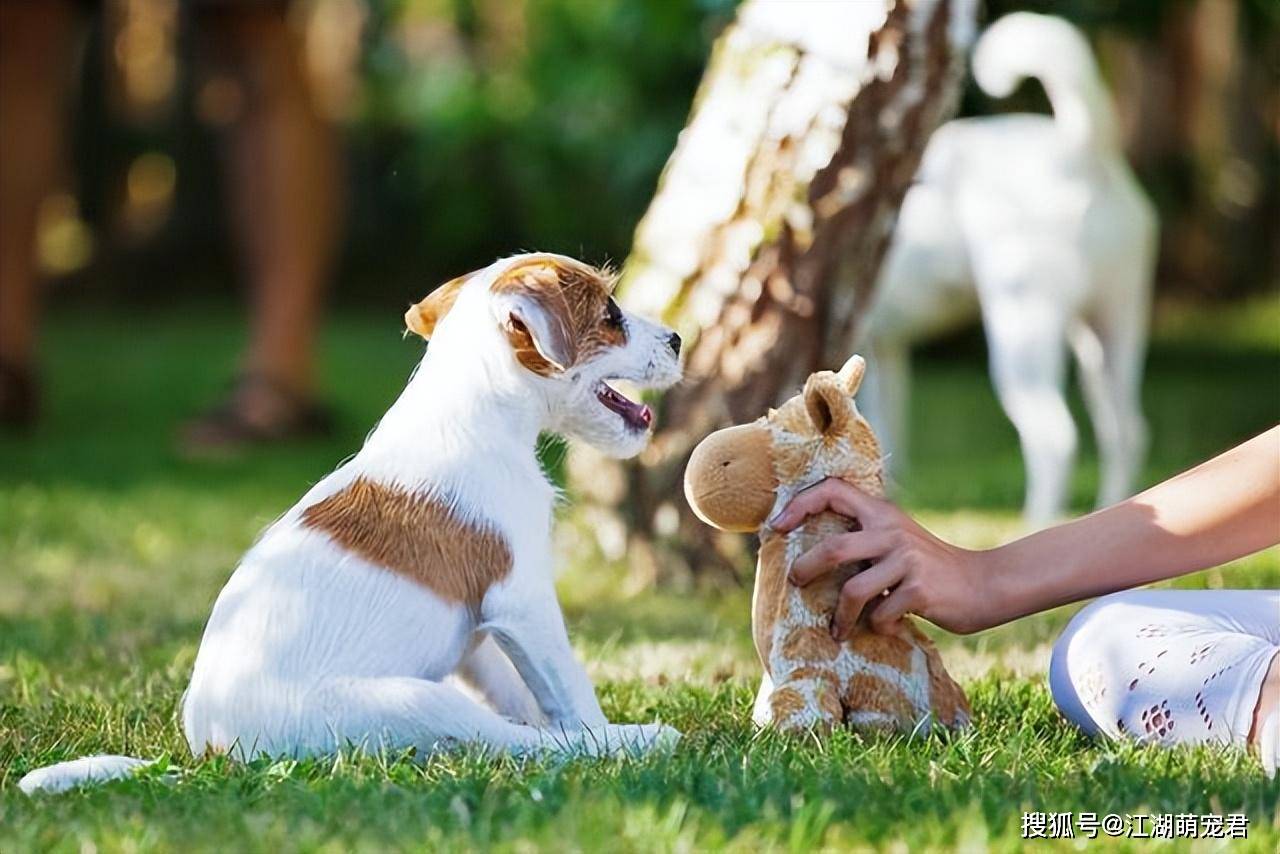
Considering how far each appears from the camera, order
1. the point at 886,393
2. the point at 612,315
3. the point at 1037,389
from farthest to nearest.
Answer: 1. the point at 886,393
2. the point at 1037,389
3. the point at 612,315

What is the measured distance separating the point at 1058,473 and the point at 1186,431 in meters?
3.15

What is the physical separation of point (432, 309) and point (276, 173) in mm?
4354

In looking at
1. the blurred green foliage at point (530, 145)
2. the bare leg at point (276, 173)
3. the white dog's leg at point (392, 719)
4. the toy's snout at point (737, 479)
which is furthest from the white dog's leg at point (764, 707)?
the blurred green foliage at point (530, 145)

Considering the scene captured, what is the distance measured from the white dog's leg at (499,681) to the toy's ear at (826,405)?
2.03 feet

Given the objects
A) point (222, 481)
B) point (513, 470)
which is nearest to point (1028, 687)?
point (513, 470)

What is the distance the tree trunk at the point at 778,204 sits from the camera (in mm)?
4250

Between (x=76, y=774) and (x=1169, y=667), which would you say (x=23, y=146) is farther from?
(x=1169, y=667)

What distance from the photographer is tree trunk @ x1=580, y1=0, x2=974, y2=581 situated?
425 cm

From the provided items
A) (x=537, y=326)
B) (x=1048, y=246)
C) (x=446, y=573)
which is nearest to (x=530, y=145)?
(x=1048, y=246)

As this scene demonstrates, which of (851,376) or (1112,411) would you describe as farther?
(1112,411)

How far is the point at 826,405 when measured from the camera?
2811 mm

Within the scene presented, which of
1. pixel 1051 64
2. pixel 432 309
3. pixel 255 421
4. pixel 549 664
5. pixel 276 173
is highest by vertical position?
pixel 1051 64

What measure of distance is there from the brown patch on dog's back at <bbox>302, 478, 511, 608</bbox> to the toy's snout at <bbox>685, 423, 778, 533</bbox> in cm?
35

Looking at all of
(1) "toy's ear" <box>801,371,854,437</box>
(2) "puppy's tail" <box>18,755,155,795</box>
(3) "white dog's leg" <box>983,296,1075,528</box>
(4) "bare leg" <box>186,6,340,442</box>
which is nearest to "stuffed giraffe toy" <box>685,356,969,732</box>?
(1) "toy's ear" <box>801,371,854,437</box>
